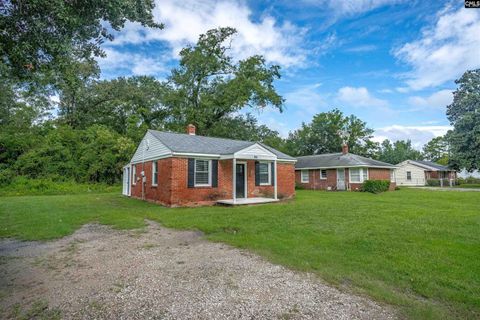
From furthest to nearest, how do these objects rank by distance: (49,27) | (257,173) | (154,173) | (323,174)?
1. (323,174)
2. (257,173)
3. (154,173)
4. (49,27)

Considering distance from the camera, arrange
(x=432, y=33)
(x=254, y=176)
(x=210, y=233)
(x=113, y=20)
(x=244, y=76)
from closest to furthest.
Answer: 1. (x=113, y=20)
2. (x=210, y=233)
3. (x=432, y=33)
4. (x=254, y=176)
5. (x=244, y=76)

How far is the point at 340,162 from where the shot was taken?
1017 inches

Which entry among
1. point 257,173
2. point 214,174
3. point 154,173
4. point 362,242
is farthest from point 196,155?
point 362,242

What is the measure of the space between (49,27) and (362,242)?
7.83 meters

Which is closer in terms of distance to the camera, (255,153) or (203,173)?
(203,173)

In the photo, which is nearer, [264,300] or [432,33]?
[264,300]

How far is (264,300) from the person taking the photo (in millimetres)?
3420

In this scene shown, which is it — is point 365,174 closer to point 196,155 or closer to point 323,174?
point 323,174

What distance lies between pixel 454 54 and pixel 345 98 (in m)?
11.5

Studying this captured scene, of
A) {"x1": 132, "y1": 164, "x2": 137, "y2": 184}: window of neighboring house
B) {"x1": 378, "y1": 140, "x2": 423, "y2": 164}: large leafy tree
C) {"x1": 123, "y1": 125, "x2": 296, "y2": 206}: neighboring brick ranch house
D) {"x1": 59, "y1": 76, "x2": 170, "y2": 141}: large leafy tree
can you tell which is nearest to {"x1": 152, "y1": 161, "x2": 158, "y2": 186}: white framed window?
{"x1": 123, "y1": 125, "x2": 296, "y2": 206}: neighboring brick ranch house

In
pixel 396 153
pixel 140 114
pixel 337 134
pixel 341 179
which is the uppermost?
pixel 140 114

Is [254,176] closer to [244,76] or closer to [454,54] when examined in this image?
[454,54]

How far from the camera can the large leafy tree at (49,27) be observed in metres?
4.81

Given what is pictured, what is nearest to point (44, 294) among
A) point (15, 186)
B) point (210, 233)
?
point (210, 233)
